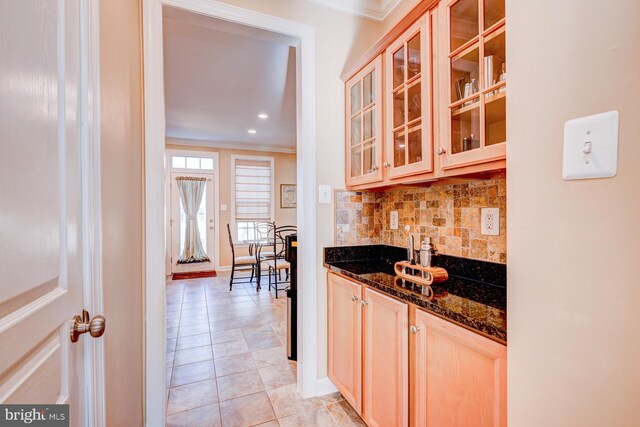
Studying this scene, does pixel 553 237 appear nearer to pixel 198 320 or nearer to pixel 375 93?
pixel 375 93

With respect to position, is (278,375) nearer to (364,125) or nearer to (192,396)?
(192,396)

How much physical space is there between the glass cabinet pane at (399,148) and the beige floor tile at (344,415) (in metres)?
1.48

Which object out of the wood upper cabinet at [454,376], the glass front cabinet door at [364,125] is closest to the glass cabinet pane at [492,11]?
the glass front cabinet door at [364,125]

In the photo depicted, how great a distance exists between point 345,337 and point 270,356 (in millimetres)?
1053

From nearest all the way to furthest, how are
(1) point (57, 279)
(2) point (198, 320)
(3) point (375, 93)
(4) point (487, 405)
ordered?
1. (1) point (57, 279)
2. (4) point (487, 405)
3. (3) point (375, 93)
4. (2) point (198, 320)

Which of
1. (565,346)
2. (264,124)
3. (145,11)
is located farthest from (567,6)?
(264,124)

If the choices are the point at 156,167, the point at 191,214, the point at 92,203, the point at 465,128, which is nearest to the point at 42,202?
the point at 92,203

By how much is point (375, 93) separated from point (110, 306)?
1.63m

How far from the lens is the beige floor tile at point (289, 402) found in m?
1.69

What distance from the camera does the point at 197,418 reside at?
1.64m

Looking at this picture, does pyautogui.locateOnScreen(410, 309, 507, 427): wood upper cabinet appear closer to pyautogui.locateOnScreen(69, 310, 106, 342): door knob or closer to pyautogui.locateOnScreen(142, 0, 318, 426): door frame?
pyautogui.locateOnScreen(69, 310, 106, 342): door knob

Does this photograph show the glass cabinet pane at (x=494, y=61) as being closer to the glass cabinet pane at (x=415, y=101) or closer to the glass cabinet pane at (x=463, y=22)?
the glass cabinet pane at (x=463, y=22)

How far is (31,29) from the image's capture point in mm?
536

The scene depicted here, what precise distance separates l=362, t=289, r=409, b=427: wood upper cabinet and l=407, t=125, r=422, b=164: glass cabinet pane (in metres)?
0.68
